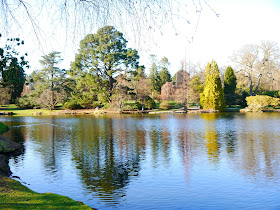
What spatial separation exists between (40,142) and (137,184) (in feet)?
34.5

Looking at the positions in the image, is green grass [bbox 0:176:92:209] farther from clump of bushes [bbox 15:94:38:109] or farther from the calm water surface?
clump of bushes [bbox 15:94:38:109]

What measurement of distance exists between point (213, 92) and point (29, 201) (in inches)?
1574

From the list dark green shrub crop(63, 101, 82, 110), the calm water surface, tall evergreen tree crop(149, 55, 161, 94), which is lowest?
the calm water surface

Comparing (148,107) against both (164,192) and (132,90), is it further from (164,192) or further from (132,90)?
(164,192)

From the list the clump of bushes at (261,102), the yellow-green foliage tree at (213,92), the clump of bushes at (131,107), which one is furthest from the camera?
the clump of bushes at (131,107)

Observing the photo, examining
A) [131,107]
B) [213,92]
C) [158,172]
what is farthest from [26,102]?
[158,172]

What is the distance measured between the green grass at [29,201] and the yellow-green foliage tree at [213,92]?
129ft

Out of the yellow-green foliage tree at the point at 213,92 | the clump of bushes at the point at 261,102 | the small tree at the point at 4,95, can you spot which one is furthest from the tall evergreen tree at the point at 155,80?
the small tree at the point at 4,95

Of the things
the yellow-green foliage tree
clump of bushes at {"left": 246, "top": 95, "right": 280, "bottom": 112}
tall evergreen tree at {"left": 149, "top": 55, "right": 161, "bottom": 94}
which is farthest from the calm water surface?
tall evergreen tree at {"left": 149, "top": 55, "right": 161, "bottom": 94}

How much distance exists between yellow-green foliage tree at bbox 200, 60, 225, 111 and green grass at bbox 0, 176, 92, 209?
39193 mm

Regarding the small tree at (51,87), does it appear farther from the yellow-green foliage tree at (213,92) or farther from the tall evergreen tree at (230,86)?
the tall evergreen tree at (230,86)

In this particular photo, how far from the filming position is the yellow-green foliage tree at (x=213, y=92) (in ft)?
143

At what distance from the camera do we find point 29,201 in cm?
583

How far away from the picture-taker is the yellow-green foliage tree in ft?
143
